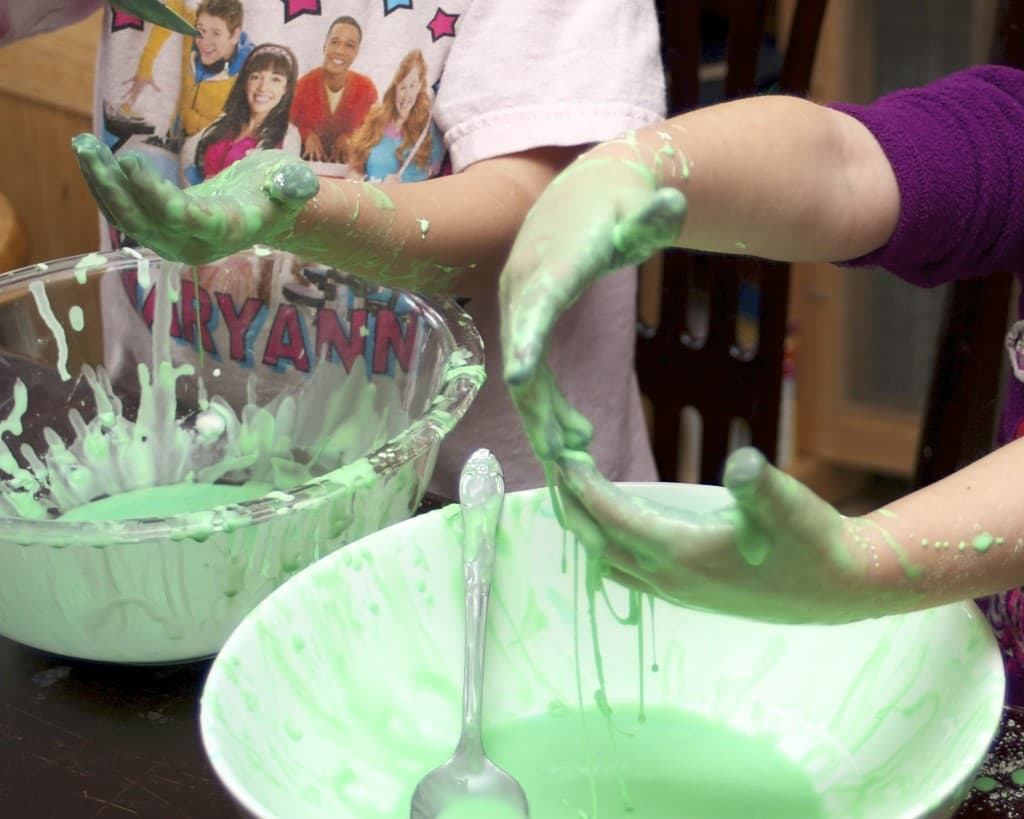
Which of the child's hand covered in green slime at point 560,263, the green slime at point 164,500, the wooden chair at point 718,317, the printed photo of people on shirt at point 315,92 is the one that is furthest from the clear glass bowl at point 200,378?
the wooden chair at point 718,317

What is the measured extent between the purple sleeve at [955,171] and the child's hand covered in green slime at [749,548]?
0.30m

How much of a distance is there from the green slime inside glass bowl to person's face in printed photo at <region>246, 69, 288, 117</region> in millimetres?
439

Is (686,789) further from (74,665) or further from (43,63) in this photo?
(43,63)

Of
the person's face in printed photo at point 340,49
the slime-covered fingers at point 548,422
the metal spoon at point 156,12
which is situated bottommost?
the slime-covered fingers at point 548,422

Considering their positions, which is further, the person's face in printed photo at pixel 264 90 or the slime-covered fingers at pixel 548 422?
the person's face in printed photo at pixel 264 90

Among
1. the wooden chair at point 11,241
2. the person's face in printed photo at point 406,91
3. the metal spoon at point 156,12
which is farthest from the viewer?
the wooden chair at point 11,241

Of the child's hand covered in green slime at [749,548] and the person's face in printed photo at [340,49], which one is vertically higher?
the person's face in printed photo at [340,49]

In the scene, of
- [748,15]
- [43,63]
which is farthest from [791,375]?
[43,63]

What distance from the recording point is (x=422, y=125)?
2.87 ft

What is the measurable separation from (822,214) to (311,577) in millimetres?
321

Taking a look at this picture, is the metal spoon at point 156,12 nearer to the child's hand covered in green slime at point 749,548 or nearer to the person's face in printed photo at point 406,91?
the person's face in printed photo at point 406,91

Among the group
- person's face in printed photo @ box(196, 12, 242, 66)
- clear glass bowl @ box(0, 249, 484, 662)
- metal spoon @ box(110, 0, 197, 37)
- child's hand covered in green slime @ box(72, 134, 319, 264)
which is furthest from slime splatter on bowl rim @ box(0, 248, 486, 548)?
person's face in printed photo @ box(196, 12, 242, 66)

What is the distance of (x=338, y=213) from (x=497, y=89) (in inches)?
8.4

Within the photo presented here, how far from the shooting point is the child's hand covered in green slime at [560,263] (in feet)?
1.24
